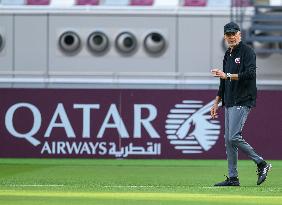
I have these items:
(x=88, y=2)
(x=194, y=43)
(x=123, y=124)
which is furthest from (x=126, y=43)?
(x=123, y=124)

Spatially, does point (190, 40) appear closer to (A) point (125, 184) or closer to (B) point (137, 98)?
(B) point (137, 98)

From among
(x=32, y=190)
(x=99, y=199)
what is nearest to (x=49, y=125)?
(x=32, y=190)

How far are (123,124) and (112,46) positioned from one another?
5.17 m

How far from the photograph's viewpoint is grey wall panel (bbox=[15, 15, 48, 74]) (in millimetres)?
24953

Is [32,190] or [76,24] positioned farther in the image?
[76,24]

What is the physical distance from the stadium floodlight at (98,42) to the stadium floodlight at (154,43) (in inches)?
33.8

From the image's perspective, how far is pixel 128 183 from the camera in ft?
46.6

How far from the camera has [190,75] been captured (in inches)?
938

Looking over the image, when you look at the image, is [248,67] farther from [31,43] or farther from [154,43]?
[31,43]

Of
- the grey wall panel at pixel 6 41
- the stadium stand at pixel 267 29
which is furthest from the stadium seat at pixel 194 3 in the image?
the grey wall panel at pixel 6 41

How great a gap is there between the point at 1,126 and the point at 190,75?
507 cm

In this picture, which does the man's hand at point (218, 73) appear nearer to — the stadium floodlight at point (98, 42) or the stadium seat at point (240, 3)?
the stadium seat at point (240, 3)

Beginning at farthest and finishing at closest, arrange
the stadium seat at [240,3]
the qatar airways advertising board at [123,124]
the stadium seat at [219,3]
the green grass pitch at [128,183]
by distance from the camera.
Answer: the stadium seat at [219,3] → the stadium seat at [240,3] → the qatar airways advertising board at [123,124] → the green grass pitch at [128,183]

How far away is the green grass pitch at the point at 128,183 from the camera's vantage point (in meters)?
11.2
